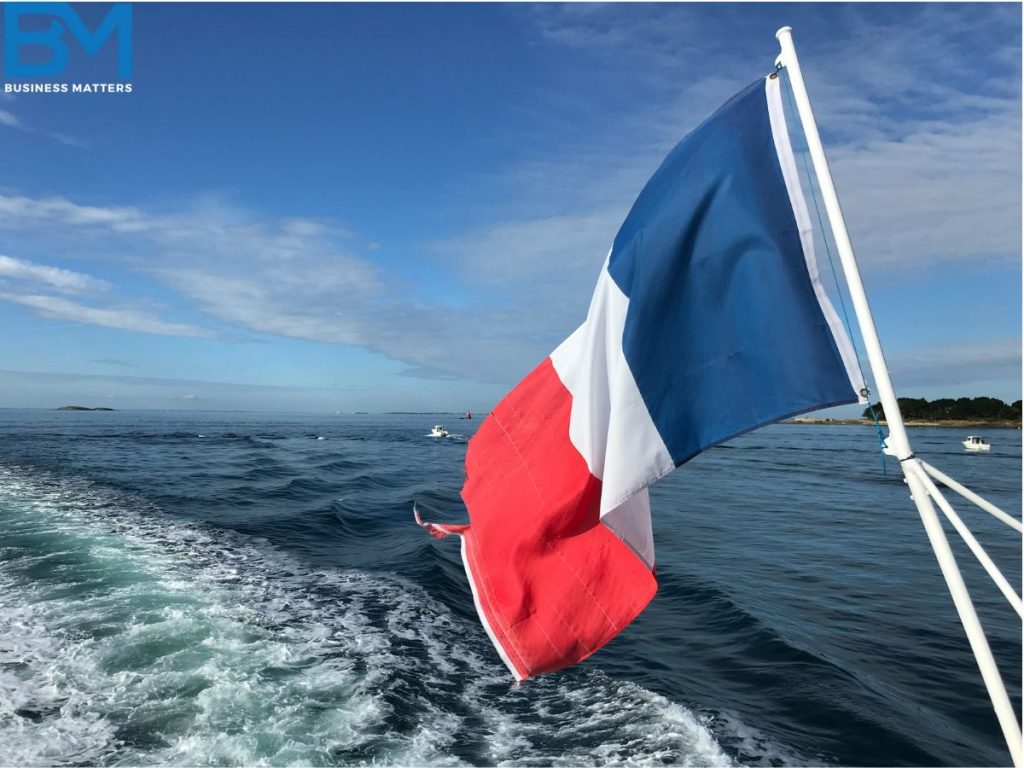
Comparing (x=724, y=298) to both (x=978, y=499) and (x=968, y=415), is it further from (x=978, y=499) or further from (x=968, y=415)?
(x=968, y=415)

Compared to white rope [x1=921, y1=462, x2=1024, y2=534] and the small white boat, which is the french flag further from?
the small white boat

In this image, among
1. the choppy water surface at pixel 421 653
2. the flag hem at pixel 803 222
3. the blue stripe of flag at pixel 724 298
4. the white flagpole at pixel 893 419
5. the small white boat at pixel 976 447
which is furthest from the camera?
the small white boat at pixel 976 447

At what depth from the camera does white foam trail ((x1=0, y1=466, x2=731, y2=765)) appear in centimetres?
598

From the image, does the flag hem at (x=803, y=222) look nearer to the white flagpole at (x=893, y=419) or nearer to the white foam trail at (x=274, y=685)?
the white flagpole at (x=893, y=419)

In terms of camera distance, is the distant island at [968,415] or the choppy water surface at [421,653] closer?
the choppy water surface at [421,653]

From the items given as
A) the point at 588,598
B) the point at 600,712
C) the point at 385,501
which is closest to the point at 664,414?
the point at 588,598

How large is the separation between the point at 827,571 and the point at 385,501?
15459mm

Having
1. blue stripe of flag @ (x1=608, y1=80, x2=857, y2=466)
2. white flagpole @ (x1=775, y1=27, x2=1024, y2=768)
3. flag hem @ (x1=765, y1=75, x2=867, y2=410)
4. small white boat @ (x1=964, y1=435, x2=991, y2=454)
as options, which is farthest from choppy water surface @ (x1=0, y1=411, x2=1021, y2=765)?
small white boat @ (x1=964, y1=435, x2=991, y2=454)

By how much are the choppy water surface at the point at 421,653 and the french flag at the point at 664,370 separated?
113 inches

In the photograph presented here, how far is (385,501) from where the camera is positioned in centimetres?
2303

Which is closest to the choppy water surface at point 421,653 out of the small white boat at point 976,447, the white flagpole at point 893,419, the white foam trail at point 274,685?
the white foam trail at point 274,685

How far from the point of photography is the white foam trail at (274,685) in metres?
5.98

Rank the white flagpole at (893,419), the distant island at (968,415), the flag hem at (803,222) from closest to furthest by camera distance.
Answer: the white flagpole at (893,419), the flag hem at (803,222), the distant island at (968,415)

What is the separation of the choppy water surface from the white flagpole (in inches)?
169
